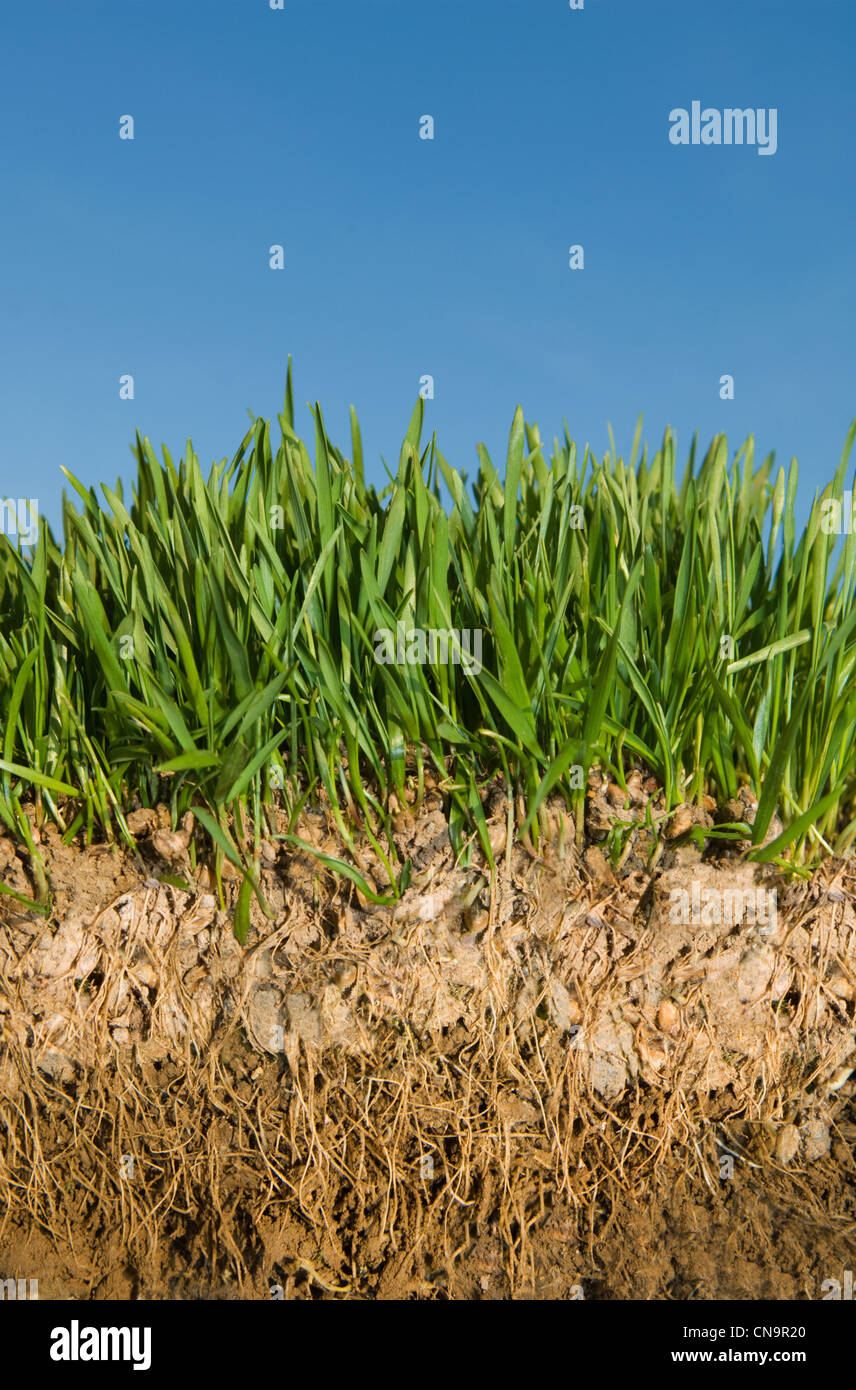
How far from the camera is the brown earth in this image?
60.6 inches

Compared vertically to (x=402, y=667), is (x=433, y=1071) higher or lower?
lower

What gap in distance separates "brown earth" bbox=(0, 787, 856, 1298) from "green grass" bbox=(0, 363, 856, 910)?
102 millimetres

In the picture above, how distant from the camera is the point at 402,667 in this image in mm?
1527

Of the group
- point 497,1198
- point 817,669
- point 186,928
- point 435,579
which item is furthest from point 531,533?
point 497,1198

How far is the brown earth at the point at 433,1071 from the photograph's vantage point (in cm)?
154

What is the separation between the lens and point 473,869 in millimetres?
1587

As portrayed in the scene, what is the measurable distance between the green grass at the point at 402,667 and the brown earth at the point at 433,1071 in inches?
4.0

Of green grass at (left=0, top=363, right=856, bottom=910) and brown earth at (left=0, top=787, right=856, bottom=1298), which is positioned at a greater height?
green grass at (left=0, top=363, right=856, bottom=910)

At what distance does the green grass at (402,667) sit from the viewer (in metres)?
1.52

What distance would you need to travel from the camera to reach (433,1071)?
1.56 metres

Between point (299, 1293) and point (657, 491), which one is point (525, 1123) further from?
point (657, 491)

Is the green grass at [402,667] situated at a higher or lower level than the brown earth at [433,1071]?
higher

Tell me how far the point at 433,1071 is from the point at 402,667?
718 mm
